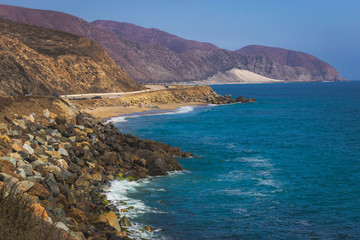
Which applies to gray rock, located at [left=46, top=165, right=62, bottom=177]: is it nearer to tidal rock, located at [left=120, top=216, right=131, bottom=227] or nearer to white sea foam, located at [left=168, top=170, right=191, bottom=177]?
tidal rock, located at [left=120, top=216, right=131, bottom=227]

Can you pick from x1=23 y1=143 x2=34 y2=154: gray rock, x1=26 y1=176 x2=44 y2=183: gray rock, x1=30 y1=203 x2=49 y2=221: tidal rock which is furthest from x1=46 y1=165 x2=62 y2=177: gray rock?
x1=30 y1=203 x2=49 y2=221: tidal rock

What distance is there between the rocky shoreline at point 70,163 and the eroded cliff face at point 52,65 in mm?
38893

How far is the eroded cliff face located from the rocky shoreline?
3889 cm

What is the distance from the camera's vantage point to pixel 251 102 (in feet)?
349

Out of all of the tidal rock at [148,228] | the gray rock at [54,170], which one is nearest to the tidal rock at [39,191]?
the gray rock at [54,170]

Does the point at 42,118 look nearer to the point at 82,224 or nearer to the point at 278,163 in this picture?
the point at 82,224

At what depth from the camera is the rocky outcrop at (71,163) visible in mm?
13719

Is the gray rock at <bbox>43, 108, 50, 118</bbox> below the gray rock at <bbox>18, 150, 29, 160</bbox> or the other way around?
the other way around

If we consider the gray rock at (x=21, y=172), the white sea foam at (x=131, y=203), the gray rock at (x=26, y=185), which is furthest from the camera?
the white sea foam at (x=131, y=203)

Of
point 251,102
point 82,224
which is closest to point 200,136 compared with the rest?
point 82,224

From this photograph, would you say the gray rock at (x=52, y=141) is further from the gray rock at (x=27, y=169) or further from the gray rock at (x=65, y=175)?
the gray rock at (x=27, y=169)

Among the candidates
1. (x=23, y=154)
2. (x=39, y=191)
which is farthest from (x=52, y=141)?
(x=39, y=191)

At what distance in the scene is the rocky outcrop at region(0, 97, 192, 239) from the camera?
13.7m

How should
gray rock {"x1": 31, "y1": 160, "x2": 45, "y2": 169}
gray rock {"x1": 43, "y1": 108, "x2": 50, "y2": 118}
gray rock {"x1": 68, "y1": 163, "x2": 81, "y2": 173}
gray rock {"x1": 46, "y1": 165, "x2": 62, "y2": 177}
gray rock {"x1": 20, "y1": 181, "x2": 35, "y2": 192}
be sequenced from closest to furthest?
1. gray rock {"x1": 20, "y1": 181, "x2": 35, "y2": 192}
2. gray rock {"x1": 31, "y1": 160, "x2": 45, "y2": 169}
3. gray rock {"x1": 46, "y1": 165, "x2": 62, "y2": 177}
4. gray rock {"x1": 68, "y1": 163, "x2": 81, "y2": 173}
5. gray rock {"x1": 43, "y1": 108, "x2": 50, "y2": 118}
